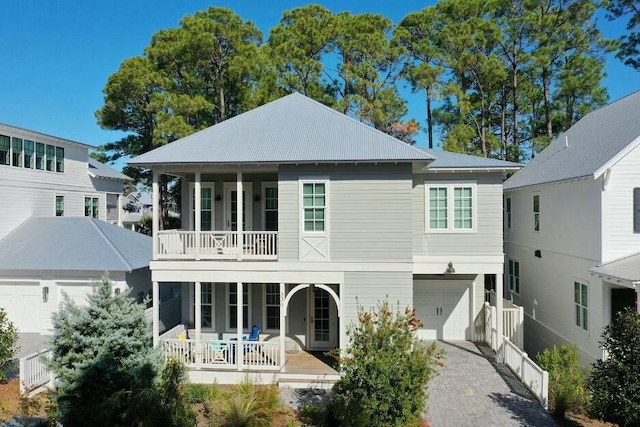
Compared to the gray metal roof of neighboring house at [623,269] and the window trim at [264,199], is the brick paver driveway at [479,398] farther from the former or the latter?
the window trim at [264,199]

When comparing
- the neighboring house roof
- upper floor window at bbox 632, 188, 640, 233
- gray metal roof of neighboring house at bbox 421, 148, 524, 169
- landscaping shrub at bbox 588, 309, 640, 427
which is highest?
the neighboring house roof

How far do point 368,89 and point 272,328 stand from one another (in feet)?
58.5

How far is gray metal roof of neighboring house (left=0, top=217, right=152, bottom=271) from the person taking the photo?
17062mm

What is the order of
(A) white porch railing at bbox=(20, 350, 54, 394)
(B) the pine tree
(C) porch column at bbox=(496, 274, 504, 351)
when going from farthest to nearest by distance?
1. (C) porch column at bbox=(496, 274, 504, 351)
2. (A) white porch railing at bbox=(20, 350, 54, 394)
3. (B) the pine tree

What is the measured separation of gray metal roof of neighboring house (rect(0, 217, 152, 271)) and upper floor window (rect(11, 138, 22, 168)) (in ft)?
8.83

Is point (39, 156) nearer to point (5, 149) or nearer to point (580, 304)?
point (5, 149)

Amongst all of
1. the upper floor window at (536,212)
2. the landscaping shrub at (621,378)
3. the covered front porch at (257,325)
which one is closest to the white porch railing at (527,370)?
the landscaping shrub at (621,378)

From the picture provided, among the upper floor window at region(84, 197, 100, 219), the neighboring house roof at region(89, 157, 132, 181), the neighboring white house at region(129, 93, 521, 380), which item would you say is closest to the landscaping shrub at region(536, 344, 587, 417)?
the neighboring white house at region(129, 93, 521, 380)

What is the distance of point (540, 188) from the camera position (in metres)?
17.7

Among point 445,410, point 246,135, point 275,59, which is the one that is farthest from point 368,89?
point 445,410

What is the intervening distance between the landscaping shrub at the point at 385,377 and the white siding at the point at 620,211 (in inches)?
295

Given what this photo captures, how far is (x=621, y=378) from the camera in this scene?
9367mm

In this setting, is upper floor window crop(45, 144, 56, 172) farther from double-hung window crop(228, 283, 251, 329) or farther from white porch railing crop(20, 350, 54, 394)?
double-hung window crop(228, 283, 251, 329)

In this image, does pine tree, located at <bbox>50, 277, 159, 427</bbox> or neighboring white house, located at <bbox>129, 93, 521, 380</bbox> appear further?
neighboring white house, located at <bbox>129, 93, 521, 380</bbox>
